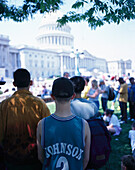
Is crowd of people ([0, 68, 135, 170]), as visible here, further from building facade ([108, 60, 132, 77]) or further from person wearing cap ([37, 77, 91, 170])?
building facade ([108, 60, 132, 77])

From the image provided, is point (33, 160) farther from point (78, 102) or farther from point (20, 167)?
point (78, 102)

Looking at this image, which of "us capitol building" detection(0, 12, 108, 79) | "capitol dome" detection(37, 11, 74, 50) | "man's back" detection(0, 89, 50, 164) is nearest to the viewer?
"man's back" detection(0, 89, 50, 164)

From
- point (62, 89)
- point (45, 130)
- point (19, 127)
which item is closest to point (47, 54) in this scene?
point (19, 127)

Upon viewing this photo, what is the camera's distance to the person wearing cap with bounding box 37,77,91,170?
4.95 feet

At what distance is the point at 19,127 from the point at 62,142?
68cm

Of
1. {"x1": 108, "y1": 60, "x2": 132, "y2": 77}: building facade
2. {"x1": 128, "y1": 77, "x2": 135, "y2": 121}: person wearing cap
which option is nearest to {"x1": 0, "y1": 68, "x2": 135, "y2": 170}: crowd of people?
{"x1": 128, "y1": 77, "x2": 135, "y2": 121}: person wearing cap

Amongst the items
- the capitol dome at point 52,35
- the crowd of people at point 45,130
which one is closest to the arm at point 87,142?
the crowd of people at point 45,130

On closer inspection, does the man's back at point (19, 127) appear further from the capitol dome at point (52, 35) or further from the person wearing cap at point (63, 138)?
the capitol dome at point (52, 35)

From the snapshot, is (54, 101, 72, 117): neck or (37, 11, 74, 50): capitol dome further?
(37, 11, 74, 50): capitol dome

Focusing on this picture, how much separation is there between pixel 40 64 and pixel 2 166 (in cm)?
7049

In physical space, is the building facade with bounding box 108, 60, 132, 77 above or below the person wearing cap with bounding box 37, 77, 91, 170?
above

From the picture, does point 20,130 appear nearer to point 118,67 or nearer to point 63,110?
point 63,110

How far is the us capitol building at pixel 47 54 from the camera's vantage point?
207ft

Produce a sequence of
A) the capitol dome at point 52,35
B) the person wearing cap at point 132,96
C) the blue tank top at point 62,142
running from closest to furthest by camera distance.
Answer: the blue tank top at point 62,142
the person wearing cap at point 132,96
the capitol dome at point 52,35
